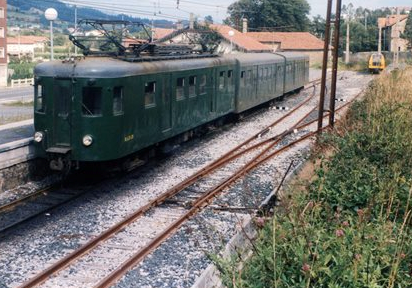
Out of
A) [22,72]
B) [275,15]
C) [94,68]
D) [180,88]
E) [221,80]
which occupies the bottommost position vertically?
[22,72]

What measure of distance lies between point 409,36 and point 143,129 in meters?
65.4

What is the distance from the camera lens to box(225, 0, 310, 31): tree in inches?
3706

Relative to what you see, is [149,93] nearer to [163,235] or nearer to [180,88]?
[180,88]

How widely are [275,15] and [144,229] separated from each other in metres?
88.5

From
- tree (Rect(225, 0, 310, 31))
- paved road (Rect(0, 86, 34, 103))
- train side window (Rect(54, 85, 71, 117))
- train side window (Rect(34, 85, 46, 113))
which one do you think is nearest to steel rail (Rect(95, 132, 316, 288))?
train side window (Rect(54, 85, 71, 117))

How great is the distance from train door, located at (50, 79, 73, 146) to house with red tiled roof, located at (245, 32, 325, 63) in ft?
213

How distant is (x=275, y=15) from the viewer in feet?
311

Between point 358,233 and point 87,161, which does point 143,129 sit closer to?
point 87,161

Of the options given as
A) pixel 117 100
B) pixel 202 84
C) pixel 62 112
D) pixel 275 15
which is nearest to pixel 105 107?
pixel 117 100

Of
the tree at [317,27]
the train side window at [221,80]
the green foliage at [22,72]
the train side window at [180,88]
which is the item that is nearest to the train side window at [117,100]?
A: the train side window at [180,88]

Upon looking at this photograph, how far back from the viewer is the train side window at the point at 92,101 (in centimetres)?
1155

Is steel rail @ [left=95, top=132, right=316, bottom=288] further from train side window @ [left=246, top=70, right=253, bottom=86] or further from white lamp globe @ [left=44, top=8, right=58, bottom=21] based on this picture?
train side window @ [left=246, top=70, right=253, bottom=86]

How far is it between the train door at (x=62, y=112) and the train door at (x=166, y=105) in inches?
107

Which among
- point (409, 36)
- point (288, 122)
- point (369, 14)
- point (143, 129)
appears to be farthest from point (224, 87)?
point (369, 14)
